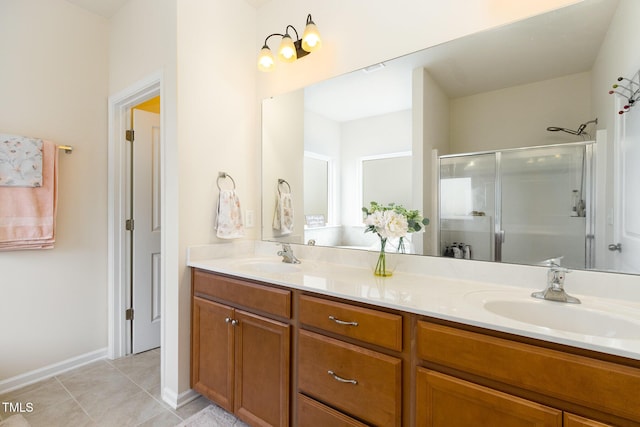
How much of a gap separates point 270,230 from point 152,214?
3.79 ft

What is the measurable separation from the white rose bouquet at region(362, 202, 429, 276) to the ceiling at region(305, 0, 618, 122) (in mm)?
583

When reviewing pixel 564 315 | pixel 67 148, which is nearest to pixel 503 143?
pixel 564 315

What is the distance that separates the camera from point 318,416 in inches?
49.1

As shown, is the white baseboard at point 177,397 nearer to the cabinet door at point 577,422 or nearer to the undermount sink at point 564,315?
the undermount sink at point 564,315

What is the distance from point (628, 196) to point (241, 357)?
5.80 feet

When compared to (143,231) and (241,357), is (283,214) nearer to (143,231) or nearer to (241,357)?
(241,357)

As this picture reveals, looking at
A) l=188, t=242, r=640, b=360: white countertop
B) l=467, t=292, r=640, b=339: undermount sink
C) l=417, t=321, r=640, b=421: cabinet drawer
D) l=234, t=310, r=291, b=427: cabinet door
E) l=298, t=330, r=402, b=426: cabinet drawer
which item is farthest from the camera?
l=234, t=310, r=291, b=427: cabinet door

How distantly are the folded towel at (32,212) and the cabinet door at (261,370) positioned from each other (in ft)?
5.17

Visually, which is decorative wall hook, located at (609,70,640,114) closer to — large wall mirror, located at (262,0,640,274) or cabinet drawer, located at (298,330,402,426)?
large wall mirror, located at (262,0,640,274)

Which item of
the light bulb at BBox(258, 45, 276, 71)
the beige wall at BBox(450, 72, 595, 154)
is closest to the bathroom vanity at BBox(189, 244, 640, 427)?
the beige wall at BBox(450, 72, 595, 154)

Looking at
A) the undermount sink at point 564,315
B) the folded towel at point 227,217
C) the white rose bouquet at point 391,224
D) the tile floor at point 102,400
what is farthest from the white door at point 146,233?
the undermount sink at point 564,315

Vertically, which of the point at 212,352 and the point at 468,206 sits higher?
the point at 468,206

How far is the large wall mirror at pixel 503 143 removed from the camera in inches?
44.8

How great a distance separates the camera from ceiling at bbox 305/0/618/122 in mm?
1188
